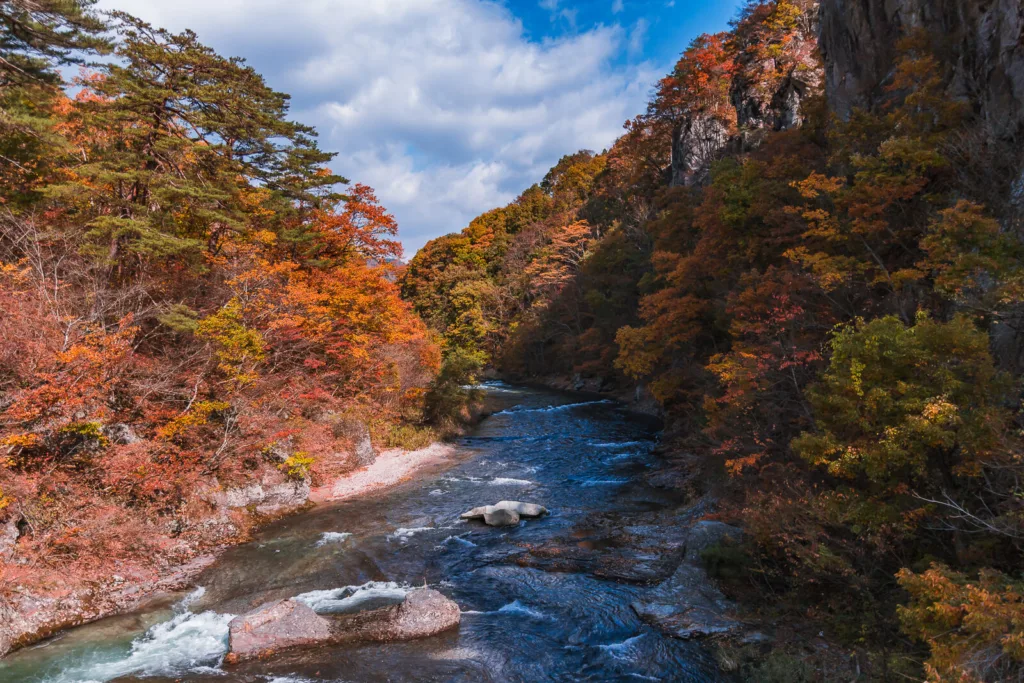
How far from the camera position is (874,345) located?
296 inches

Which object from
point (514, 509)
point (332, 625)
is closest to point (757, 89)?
point (514, 509)

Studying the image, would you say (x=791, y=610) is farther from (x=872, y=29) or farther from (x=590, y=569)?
(x=872, y=29)

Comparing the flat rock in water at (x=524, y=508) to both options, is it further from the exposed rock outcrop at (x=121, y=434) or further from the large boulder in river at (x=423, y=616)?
the exposed rock outcrop at (x=121, y=434)

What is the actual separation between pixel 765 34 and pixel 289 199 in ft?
95.3

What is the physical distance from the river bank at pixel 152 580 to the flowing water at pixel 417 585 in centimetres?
35

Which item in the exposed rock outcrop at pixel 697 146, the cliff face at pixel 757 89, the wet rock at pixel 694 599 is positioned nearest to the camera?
the wet rock at pixel 694 599

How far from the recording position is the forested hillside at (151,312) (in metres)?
10.8

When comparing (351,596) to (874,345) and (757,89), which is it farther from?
(757,89)

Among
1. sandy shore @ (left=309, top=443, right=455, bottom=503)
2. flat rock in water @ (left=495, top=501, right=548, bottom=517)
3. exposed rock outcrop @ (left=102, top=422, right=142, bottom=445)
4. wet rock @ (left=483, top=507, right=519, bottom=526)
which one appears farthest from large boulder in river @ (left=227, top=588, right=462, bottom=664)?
sandy shore @ (left=309, top=443, right=455, bottom=503)

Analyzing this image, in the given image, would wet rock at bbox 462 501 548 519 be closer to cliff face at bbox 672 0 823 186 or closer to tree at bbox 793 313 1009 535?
tree at bbox 793 313 1009 535

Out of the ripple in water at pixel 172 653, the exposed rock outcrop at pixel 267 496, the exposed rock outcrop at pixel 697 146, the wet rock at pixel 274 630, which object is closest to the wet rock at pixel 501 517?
the wet rock at pixel 274 630

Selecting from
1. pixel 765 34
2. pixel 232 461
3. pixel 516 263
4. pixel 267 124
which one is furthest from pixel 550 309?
pixel 232 461

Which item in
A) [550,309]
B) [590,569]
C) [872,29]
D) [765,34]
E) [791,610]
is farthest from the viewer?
[550,309]

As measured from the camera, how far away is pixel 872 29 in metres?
17.0
